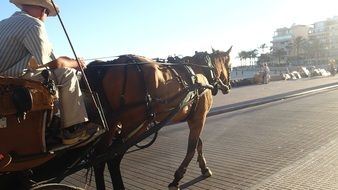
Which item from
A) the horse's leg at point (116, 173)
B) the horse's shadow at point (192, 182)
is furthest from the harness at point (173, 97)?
the horse's shadow at point (192, 182)

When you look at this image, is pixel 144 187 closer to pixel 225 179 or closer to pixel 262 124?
pixel 225 179

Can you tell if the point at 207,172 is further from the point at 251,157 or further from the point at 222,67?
the point at 222,67

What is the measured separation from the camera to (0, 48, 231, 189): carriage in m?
3.52

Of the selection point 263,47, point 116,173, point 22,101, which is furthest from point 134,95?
point 263,47

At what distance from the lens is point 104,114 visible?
4664 mm

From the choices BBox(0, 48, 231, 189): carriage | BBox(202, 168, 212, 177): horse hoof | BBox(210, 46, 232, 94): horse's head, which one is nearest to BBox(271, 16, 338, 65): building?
BBox(210, 46, 232, 94): horse's head

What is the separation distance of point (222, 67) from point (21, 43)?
4336mm

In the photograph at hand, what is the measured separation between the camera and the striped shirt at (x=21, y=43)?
3707 mm

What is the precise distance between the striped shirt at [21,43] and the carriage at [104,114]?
23 cm

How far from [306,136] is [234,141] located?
1673 millimetres

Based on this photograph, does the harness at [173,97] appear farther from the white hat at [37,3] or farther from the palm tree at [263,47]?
the palm tree at [263,47]

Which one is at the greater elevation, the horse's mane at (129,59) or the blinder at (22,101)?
the horse's mane at (129,59)

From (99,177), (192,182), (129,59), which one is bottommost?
(192,182)

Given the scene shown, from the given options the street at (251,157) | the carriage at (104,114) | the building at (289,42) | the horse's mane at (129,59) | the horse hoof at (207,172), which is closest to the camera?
the carriage at (104,114)
